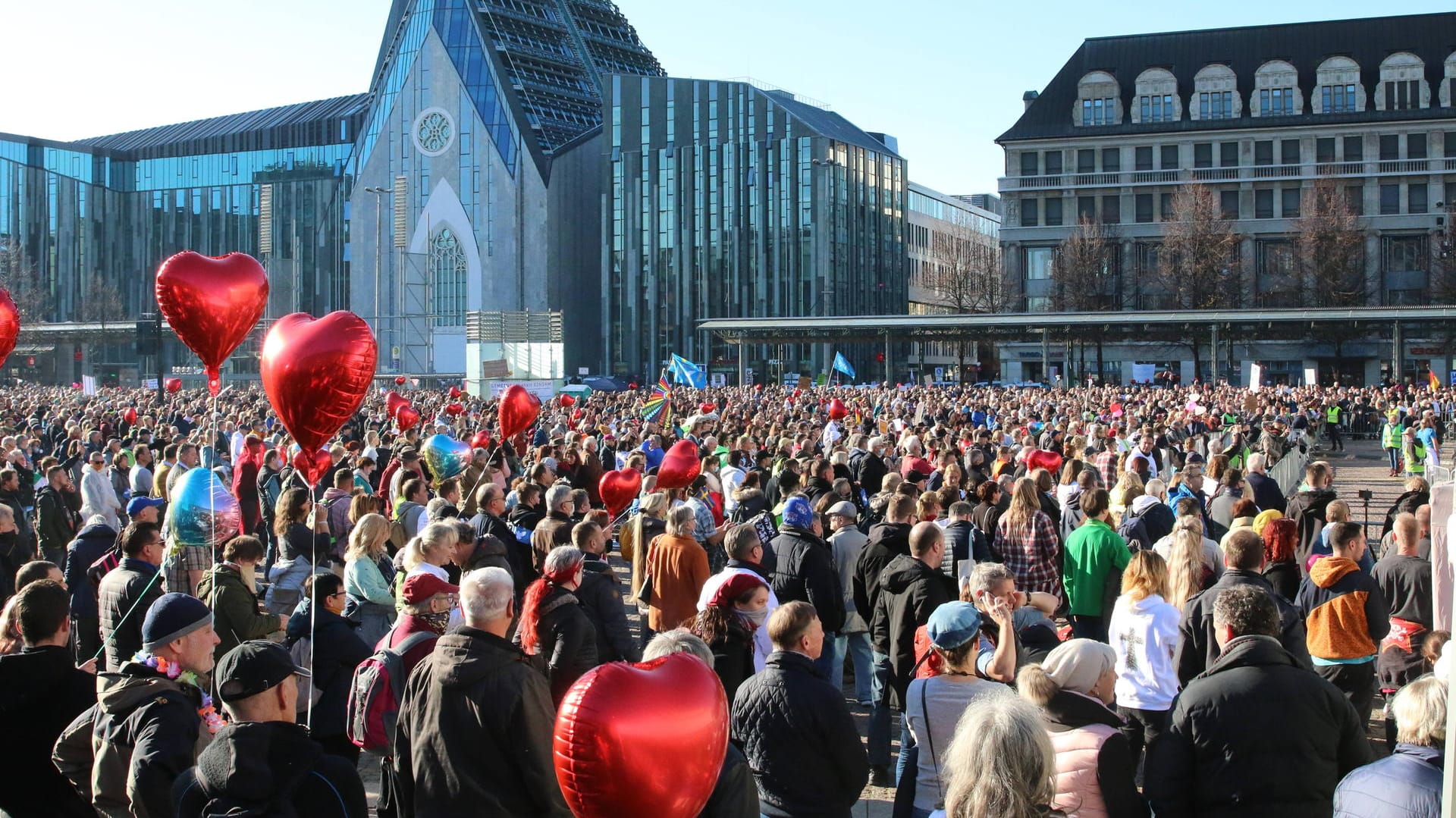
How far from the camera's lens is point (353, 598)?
293 inches

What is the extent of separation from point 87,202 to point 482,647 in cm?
11859

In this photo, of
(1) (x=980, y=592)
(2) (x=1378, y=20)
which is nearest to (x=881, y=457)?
(1) (x=980, y=592)

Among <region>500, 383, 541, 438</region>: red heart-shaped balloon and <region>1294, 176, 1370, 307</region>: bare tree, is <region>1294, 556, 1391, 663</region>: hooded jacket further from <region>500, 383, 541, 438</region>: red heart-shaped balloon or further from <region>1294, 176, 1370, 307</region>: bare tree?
<region>1294, 176, 1370, 307</region>: bare tree

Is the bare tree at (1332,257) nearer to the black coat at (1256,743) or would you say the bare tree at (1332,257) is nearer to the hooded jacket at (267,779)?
the black coat at (1256,743)

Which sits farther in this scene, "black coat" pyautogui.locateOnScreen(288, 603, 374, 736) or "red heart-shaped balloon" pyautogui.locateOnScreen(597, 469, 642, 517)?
"red heart-shaped balloon" pyautogui.locateOnScreen(597, 469, 642, 517)

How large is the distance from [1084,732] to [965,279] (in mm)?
81470

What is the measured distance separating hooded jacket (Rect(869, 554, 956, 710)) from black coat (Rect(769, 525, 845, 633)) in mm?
681

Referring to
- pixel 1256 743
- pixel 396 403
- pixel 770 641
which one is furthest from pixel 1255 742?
pixel 396 403

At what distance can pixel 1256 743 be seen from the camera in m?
4.68

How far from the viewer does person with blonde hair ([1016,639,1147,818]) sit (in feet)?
14.4

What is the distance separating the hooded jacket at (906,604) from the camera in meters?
7.28

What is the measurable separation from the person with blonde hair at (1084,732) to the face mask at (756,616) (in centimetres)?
206

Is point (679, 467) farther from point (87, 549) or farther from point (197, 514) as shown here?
point (87, 549)

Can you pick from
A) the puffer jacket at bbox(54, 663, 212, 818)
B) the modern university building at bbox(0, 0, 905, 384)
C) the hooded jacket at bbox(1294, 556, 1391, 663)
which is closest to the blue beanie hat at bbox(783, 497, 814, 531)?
the hooded jacket at bbox(1294, 556, 1391, 663)
